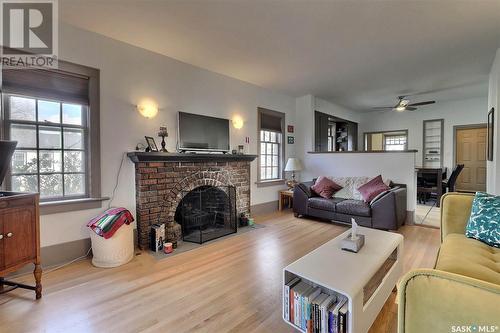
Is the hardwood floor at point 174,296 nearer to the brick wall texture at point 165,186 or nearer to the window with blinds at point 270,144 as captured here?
the brick wall texture at point 165,186

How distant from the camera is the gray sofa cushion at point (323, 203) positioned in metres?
4.11

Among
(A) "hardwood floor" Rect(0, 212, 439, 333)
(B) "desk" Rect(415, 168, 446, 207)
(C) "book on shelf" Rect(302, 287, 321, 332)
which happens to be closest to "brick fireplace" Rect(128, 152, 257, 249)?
(A) "hardwood floor" Rect(0, 212, 439, 333)

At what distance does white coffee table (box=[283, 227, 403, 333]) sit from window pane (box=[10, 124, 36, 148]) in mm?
2873

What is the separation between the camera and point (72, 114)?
2.75 meters

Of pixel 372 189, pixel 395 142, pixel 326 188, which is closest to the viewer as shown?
pixel 372 189

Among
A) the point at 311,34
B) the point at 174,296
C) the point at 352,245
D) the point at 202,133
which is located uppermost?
the point at 311,34

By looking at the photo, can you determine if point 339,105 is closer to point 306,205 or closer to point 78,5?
point 306,205

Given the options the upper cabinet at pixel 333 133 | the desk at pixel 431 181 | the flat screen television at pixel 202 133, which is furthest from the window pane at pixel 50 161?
the desk at pixel 431 181

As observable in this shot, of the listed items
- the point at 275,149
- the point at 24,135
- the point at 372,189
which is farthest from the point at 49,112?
the point at 372,189

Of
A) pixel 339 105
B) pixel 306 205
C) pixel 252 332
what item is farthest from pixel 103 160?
pixel 339 105

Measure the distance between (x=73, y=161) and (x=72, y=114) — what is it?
55 cm

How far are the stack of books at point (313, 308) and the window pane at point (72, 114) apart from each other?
2.91 meters
